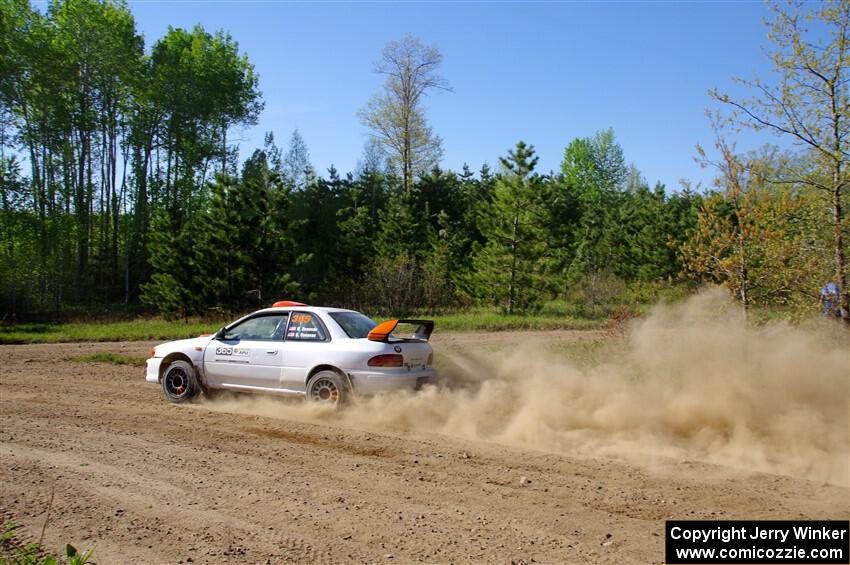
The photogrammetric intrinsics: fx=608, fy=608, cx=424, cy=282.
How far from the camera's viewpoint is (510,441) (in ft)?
24.8

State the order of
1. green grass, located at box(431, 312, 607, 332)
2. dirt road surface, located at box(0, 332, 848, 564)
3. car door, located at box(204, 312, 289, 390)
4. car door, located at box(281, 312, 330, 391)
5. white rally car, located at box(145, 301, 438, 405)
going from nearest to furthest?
dirt road surface, located at box(0, 332, 848, 564)
white rally car, located at box(145, 301, 438, 405)
car door, located at box(281, 312, 330, 391)
car door, located at box(204, 312, 289, 390)
green grass, located at box(431, 312, 607, 332)

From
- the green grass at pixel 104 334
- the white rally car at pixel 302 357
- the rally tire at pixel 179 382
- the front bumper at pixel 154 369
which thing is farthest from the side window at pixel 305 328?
the green grass at pixel 104 334

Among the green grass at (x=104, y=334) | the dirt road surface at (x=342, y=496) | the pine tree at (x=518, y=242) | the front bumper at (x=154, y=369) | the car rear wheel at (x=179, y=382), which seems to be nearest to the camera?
the dirt road surface at (x=342, y=496)

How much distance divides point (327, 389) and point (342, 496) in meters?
3.40

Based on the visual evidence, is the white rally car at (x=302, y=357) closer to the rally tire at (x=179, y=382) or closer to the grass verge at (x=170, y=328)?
the rally tire at (x=179, y=382)

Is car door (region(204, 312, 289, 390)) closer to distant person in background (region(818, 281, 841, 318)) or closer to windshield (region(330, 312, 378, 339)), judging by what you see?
windshield (region(330, 312, 378, 339))

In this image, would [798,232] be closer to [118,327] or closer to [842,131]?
[842,131]

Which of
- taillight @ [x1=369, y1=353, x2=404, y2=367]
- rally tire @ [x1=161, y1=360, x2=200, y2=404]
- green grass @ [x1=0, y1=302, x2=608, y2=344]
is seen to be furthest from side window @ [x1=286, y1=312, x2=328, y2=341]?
green grass @ [x1=0, y1=302, x2=608, y2=344]

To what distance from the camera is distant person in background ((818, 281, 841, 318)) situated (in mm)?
9055

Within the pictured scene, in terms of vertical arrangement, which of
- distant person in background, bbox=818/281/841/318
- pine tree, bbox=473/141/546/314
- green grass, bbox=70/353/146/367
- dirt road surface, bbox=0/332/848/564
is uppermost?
pine tree, bbox=473/141/546/314

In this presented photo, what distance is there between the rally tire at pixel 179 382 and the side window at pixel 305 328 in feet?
6.26

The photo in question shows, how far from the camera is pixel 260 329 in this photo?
974 cm

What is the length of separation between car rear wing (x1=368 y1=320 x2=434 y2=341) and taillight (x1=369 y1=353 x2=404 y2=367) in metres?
0.30

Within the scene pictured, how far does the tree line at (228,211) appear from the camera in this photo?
1188 inches
